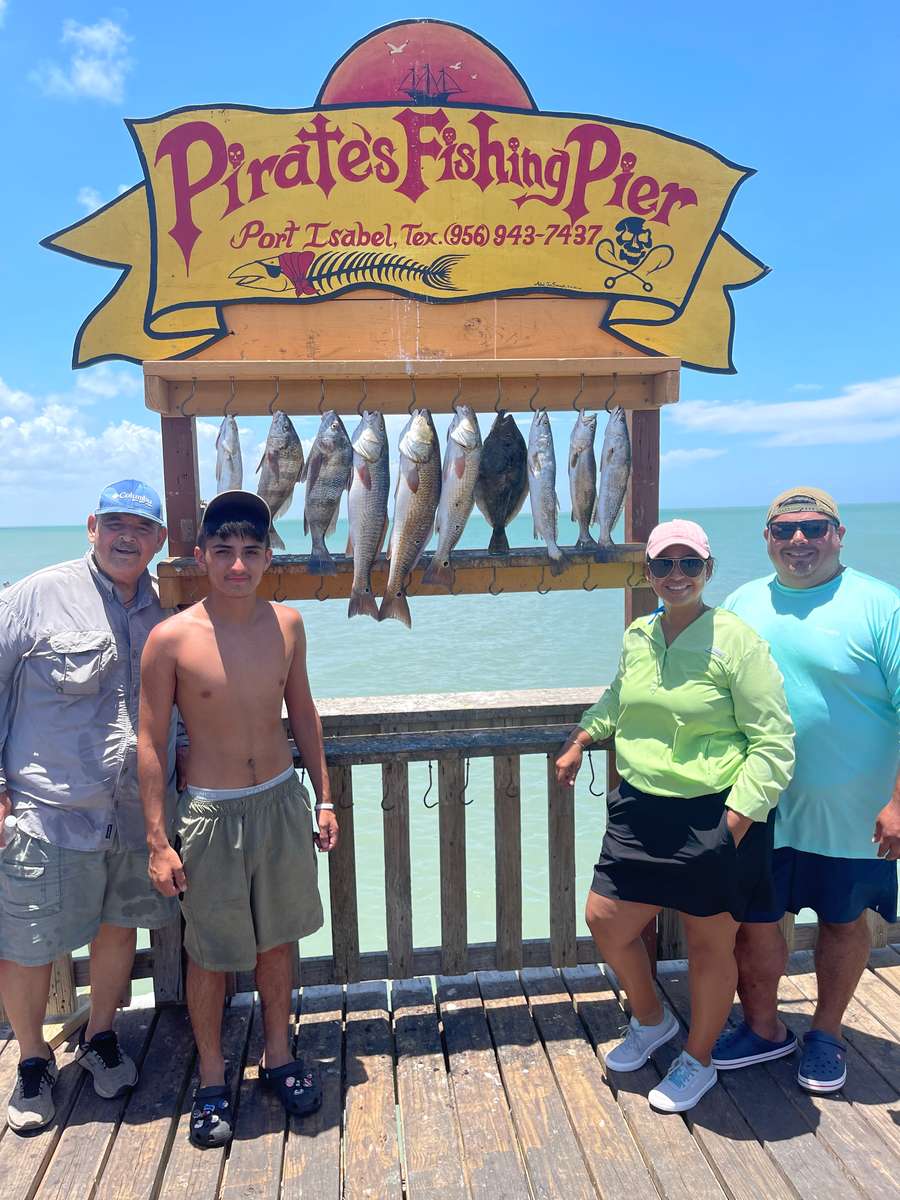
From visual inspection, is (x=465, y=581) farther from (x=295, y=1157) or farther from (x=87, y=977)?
(x=87, y=977)

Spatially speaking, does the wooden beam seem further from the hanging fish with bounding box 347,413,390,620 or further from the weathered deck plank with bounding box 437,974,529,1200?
the weathered deck plank with bounding box 437,974,529,1200

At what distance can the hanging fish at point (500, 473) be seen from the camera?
284 centimetres

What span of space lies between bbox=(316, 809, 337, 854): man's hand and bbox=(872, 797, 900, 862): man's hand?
1.65 m

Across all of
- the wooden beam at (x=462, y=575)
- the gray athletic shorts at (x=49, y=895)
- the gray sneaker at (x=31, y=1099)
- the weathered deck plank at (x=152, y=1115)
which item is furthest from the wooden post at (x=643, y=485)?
the gray sneaker at (x=31, y=1099)

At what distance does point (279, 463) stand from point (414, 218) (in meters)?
1.10

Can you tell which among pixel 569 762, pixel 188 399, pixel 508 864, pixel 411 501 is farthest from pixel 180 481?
pixel 508 864

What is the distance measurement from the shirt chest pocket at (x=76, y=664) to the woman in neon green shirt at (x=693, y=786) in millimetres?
1634

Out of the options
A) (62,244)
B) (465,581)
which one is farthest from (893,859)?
(62,244)

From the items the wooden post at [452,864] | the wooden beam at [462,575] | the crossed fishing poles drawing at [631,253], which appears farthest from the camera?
the crossed fishing poles drawing at [631,253]

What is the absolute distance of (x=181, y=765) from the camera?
2.54 meters

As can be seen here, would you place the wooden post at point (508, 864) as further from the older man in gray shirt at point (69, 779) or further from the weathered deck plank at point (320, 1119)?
the older man in gray shirt at point (69, 779)

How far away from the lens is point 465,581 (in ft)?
9.58

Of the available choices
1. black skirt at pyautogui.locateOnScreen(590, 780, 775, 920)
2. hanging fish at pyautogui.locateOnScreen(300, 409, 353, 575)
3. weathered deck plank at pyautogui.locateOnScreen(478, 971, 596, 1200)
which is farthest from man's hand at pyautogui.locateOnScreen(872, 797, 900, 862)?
hanging fish at pyautogui.locateOnScreen(300, 409, 353, 575)

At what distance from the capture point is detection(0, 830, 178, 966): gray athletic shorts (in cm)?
234
